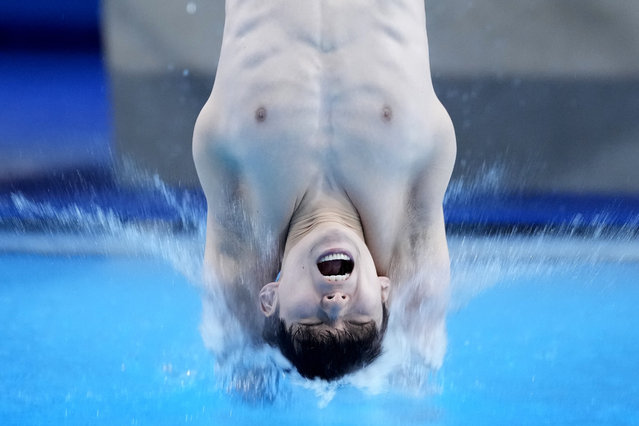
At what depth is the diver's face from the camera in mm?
1796

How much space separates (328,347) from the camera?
184 cm

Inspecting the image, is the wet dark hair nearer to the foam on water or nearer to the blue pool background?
the foam on water

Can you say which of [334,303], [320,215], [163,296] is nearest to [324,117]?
[320,215]

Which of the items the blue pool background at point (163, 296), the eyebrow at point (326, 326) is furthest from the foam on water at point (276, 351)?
the eyebrow at point (326, 326)

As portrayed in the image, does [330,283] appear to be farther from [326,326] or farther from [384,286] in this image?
[384,286]

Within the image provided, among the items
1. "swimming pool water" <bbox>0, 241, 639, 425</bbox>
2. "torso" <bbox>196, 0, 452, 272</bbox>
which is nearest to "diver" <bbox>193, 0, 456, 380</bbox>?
"torso" <bbox>196, 0, 452, 272</bbox>

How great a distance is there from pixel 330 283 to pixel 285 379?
54 centimetres

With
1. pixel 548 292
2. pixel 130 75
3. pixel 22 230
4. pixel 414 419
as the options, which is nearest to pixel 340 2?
pixel 414 419

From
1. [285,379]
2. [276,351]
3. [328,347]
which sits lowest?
[285,379]

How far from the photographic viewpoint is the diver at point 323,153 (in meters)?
2.03

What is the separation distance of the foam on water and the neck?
0.22m

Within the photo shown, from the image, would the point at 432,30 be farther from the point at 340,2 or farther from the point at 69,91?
the point at 69,91

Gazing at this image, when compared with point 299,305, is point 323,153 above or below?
above

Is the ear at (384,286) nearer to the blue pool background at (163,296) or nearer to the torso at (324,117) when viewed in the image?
the torso at (324,117)
